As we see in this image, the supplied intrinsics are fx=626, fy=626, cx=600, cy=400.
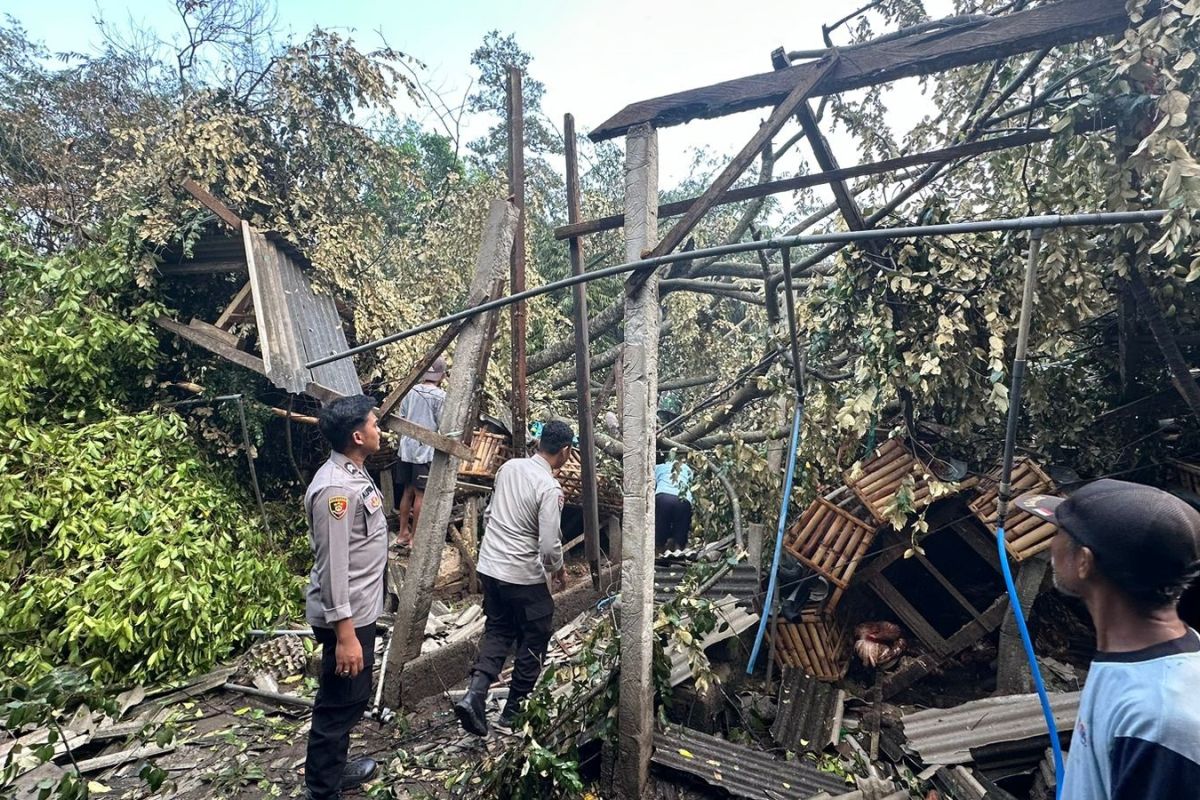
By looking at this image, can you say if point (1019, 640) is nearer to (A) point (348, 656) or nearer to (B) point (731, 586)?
(B) point (731, 586)

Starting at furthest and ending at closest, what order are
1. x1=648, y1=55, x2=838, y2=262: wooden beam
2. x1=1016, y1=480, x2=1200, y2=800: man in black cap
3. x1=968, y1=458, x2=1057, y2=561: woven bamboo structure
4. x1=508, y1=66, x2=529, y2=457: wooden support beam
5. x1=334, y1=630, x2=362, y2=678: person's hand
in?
1. x1=508, y1=66, x2=529, y2=457: wooden support beam
2. x1=968, y1=458, x2=1057, y2=561: woven bamboo structure
3. x1=648, y1=55, x2=838, y2=262: wooden beam
4. x1=334, y1=630, x2=362, y2=678: person's hand
5. x1=1016, y1=480, x2=1200, y2=800: man in black cap

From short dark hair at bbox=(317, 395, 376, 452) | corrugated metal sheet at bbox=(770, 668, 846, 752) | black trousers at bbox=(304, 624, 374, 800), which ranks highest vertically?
short dark hair at bbox=(317, 395, 376, 452)

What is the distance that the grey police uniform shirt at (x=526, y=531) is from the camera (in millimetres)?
3781

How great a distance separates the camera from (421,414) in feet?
20.2

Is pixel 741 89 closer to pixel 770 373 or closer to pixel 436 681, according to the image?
pixel 770 373

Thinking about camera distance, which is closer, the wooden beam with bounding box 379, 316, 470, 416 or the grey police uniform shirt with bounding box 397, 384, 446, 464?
the wooden beam with bounding box 379, 316, 470, 416

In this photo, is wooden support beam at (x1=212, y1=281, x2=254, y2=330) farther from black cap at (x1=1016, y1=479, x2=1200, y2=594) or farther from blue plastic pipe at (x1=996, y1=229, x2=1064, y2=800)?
black cap at (x1=1016, y1=479, x2=1200, y2=594)

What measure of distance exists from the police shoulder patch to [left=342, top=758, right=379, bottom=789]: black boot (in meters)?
1.51

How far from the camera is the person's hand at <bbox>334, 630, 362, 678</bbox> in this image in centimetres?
278

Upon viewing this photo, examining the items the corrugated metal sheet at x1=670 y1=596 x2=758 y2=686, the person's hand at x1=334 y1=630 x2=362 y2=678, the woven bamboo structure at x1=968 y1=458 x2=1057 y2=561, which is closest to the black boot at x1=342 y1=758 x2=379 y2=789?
the person's hand at x1=334 y1=630 x2=362 y2=678

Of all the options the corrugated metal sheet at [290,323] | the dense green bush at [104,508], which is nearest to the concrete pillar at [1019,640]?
the corrugated metal sheet at [290,323]

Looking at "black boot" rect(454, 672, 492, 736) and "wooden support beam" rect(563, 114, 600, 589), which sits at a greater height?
"wooden support beam" rect(563, 114, 600, 589)

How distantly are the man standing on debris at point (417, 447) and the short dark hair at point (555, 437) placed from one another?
241 centimetres

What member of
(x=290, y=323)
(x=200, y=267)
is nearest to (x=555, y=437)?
(x=290, y=323)
